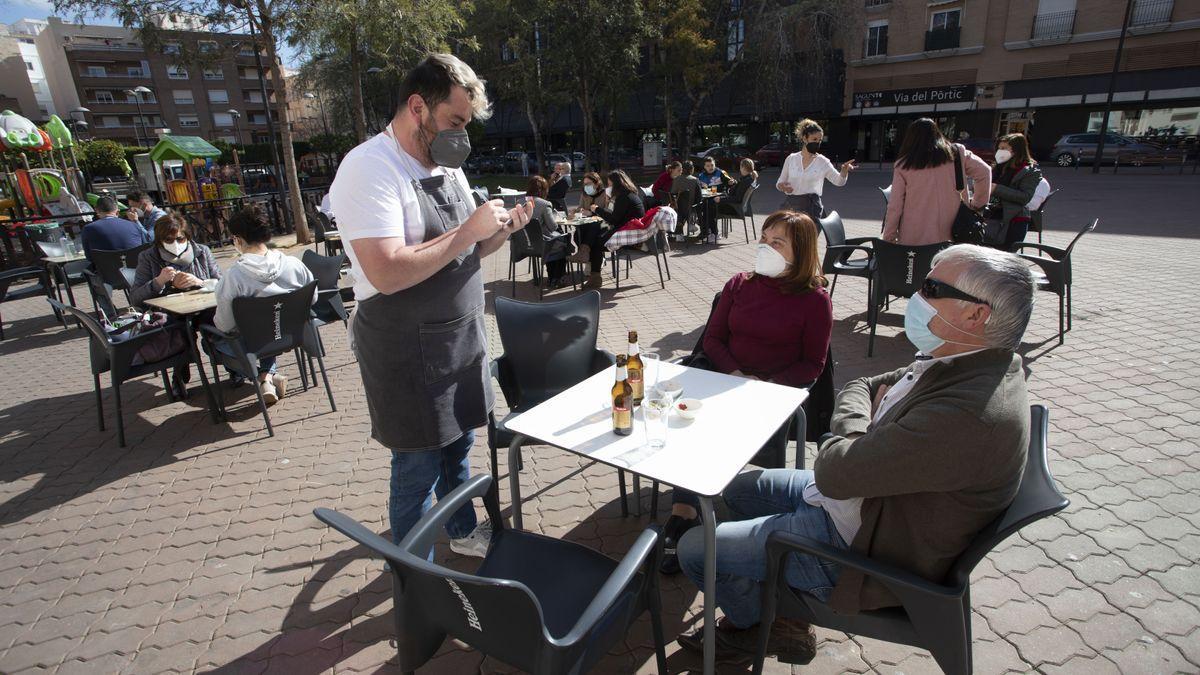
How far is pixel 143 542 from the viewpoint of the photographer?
314 cm

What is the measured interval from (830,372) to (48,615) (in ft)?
12.5

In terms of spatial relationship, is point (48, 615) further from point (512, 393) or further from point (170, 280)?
point (170, 280)

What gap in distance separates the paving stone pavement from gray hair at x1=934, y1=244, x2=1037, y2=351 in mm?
1365

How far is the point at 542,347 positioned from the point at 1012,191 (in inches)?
Result: 227

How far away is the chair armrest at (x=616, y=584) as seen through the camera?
1.44m

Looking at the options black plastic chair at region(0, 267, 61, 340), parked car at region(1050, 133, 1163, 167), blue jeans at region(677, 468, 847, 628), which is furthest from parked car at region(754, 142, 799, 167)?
blue jeans at region(677, 468, 847, 628)

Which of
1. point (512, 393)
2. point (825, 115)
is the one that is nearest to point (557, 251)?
point (512, 393)

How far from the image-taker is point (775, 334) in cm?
288

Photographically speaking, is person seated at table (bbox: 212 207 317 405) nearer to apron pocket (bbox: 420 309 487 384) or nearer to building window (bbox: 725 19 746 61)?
apron pocket (bbox: 420 309 487 384)

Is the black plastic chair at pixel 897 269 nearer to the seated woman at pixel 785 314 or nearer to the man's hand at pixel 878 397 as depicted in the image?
the seated woman at pixel 785 314

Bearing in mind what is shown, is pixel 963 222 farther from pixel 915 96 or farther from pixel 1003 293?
pixel 915 96

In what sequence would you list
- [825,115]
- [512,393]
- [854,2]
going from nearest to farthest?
[512,393] < [854,2] < [825,115]

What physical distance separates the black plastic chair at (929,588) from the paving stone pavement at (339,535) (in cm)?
59

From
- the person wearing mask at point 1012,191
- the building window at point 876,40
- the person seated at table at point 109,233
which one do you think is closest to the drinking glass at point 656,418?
the person wearing mask at point 1012,191
